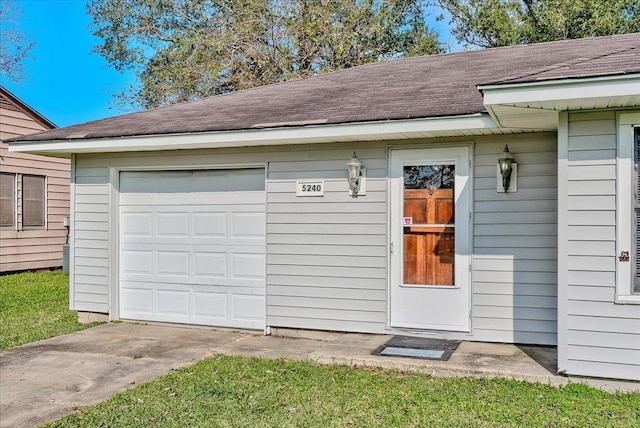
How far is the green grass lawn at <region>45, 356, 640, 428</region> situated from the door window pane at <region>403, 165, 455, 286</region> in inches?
58.4

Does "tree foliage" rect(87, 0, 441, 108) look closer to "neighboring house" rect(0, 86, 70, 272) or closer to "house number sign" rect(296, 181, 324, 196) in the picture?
"neighboring house" rect(0, 86, 70, 272)

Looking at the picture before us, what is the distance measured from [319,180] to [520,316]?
102 inches

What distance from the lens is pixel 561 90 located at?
4398mm

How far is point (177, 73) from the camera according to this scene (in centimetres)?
1794

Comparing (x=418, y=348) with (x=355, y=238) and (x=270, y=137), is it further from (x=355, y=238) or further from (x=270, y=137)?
(x=270, y=137)

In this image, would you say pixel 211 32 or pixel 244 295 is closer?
pixel 244 295

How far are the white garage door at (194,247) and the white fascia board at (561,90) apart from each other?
3.29 metres

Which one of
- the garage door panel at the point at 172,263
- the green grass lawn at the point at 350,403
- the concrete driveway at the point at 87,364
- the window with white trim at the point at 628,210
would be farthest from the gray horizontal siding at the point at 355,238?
the green grass lawn at the point at 350,403

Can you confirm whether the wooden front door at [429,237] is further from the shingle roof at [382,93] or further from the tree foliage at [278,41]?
the tree foliage at [278,41]

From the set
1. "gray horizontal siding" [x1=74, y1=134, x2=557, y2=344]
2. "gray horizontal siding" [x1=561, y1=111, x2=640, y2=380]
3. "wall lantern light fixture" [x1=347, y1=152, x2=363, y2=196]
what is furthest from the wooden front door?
"gray horizontal siding" [x1=561, y1=111, x2=640, y2=380]

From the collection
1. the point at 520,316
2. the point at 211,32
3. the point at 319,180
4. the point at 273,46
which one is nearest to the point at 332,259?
the point at 319,180

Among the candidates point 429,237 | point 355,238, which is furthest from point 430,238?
point 355,238

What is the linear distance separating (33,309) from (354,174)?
18.7ft

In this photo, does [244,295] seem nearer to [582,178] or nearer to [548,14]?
[582,178]
